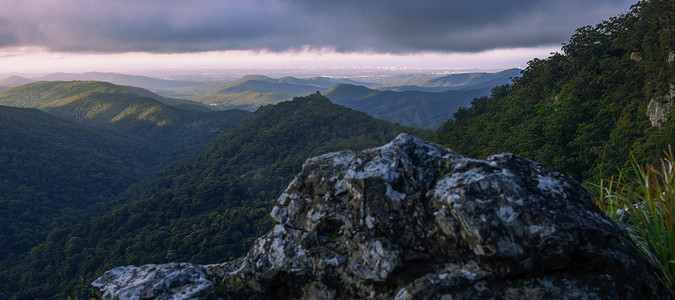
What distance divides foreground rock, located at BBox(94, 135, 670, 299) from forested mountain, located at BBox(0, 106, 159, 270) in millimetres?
99355

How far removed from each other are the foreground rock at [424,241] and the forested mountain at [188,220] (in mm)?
31510

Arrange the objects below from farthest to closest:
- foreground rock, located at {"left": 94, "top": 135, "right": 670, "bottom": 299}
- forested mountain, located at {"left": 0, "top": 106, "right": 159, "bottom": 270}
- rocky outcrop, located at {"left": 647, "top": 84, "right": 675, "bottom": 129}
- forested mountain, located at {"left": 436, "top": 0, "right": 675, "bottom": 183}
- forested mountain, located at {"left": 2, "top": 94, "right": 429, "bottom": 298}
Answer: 1. forested mountain, located at {"left": 0, "top": 106, "right": 159, "bottom": 270}
2. forested mountain, located at {"left": 2, "top": 94, "right": 429, "bottom": 298}
3. forested mountain, located at {"left": 436, "top": 0, "right": 675, "bottom": 183}
4. rocky outcrop, located at {"left": 647, "top": 84, "right": 675, "bottom": 129}
5. foreground rock, located at {"left": 94, "top": 135, "right": 670, "bottom": 299}

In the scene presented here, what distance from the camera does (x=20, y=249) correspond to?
254ft

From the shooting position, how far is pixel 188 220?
65250 mm

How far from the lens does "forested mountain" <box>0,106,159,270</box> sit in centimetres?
8888

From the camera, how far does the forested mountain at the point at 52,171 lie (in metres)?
88.9

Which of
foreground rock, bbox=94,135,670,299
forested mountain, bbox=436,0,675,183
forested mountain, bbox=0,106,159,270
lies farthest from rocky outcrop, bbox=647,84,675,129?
forested mountain, bbox=0,106,159,270

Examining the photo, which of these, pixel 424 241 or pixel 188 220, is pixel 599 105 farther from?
pixel 188 220

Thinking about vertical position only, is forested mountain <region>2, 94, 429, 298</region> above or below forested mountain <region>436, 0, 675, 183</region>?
below

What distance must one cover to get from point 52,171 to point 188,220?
310 ft

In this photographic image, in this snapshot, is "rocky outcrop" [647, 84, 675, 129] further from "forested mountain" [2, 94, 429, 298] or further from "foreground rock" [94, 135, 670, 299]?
"forested mountain" [2, 94, 429, 298]

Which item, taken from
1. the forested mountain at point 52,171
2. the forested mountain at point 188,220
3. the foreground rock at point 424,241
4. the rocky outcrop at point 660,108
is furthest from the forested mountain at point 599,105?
the forested mountain at point 52,171

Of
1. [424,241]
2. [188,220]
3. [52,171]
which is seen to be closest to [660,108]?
[424,241]

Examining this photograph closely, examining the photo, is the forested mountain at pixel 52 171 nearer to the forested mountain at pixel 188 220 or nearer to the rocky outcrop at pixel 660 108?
the forested mountain at pixel 188 220
